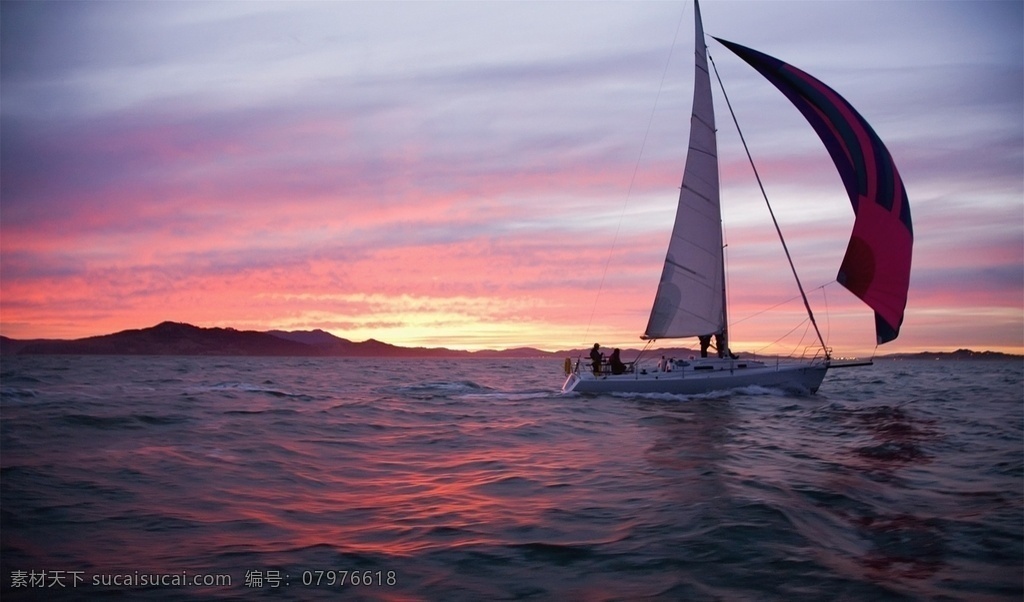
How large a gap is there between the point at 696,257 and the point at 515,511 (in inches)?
774

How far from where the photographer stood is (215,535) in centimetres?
773

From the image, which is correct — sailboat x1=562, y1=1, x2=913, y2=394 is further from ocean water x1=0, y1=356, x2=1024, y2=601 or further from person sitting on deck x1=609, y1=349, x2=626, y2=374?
ocean water x1=0, y1=356, x2=1024, y2=601

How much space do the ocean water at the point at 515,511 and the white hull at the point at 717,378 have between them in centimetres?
709

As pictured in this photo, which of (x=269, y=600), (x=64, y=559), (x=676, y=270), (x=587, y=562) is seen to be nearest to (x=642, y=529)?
(x=587, y=562)

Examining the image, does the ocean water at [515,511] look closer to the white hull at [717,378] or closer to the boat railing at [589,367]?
the white hull at [717,378]

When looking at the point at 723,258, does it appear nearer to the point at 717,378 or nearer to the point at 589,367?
the point at 717,378

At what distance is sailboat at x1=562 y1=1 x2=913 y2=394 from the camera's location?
72.4 ft

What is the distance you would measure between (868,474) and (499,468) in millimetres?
5980

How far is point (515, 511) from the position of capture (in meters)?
8.82

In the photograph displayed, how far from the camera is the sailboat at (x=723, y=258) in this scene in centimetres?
2208

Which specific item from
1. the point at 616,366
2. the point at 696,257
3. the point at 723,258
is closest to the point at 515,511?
the point at 616,366

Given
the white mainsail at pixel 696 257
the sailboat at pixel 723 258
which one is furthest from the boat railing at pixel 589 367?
the white mainsail at pixel 696 257

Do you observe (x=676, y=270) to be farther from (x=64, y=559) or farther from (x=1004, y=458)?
(x=64, y=559)

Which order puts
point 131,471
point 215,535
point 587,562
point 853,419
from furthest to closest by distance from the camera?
point 853,419
point 131,471
point 215,535
point 587,562
